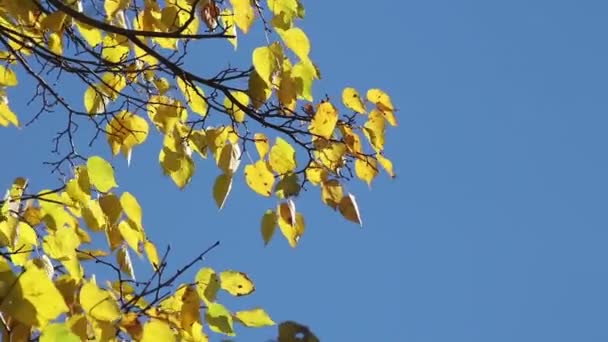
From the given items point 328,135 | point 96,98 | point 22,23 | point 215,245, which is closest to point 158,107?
point 96,98

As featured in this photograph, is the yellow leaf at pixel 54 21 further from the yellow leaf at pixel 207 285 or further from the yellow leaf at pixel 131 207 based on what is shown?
the yellow leaf at pixel 207 285

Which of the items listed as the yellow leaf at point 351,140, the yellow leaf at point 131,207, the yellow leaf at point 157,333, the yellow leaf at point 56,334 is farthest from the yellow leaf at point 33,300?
the yellow leaf at point 351,140

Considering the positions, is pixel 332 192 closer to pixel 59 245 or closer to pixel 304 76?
pixel 304 76

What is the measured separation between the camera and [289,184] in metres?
2.52

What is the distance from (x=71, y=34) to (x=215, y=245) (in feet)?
4.11

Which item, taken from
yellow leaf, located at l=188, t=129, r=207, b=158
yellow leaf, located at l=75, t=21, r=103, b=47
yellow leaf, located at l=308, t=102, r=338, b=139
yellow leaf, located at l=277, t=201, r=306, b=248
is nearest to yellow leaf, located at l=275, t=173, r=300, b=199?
yellow leaf, located at l=277, t=201, r=306, b=248

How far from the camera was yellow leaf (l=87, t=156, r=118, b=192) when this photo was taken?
2.52 meters

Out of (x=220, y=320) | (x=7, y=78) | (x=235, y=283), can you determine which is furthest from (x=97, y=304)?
(x=7, y=78)

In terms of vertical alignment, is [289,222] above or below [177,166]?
below

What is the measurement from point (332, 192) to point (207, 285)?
0.55m

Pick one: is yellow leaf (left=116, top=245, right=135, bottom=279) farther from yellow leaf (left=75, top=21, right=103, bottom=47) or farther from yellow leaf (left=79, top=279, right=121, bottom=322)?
yellow leaf (left=79, top=279, right=121, bottom=322)

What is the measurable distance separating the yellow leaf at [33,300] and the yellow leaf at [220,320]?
0.68 metres

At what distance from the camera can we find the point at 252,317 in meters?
2.15

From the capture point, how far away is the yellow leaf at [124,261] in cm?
263
